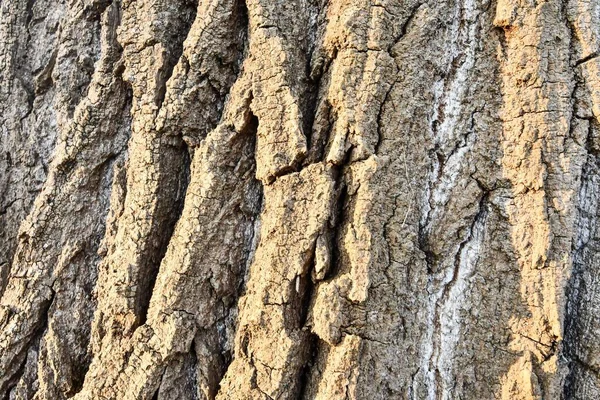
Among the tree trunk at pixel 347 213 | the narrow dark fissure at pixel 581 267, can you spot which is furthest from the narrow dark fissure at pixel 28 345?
the narrow dark fissure at pixel 581 267

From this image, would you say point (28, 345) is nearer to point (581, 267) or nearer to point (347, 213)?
point (347, 213)


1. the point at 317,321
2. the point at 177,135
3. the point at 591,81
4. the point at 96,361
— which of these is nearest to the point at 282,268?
the point at 317,321

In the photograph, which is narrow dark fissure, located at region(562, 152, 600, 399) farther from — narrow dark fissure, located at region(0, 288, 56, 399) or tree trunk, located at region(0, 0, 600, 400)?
narrow dark fissure, located at region(0, 288, 56, 399)

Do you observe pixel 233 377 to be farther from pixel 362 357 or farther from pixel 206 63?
pixel 206 63

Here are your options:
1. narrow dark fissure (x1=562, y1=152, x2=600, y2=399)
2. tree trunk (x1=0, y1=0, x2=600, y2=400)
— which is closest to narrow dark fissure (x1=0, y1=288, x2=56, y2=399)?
tree trunk (x1=0, y1=0, x2=600, y2=400)

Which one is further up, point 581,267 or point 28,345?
point 581,267

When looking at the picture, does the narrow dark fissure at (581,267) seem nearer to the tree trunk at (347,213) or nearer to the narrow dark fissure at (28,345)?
the tree trunk at (347,213)

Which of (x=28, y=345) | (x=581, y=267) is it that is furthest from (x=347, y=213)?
(x=28, y=345)

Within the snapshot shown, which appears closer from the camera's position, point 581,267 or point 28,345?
point 581,267
